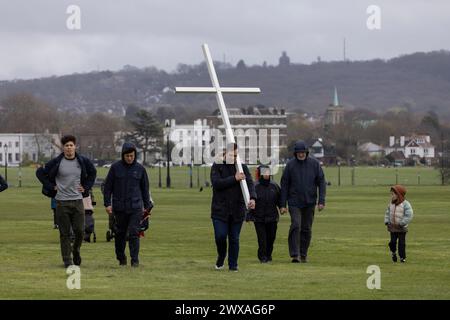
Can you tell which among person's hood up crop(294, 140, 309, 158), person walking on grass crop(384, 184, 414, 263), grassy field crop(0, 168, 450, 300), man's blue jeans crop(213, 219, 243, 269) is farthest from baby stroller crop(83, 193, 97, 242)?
person walking on grass crop(384, 184, 414, 263)

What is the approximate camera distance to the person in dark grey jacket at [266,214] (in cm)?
2428

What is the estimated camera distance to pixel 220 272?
21.6 m

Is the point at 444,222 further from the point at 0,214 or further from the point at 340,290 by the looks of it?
the point at 340,290

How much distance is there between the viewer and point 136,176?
22000mm

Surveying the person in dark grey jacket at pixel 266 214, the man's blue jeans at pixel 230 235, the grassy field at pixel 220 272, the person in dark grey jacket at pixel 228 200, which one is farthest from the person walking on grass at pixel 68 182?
the person in dark grey jacket at pixel 266 214

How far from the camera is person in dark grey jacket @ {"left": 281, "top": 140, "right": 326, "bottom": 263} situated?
77.8 feet

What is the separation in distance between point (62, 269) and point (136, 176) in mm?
1875

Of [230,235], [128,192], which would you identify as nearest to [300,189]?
[230,235]

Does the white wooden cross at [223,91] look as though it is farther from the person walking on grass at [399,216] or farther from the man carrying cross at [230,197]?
the person walking on grass at [399,216]

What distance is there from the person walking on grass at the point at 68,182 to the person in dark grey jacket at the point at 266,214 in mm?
3827

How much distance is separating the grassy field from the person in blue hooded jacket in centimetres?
72

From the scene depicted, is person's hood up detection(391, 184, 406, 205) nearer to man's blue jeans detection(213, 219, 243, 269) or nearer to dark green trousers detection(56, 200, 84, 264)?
man's blue jeans detection(213, 219, 243, 269)

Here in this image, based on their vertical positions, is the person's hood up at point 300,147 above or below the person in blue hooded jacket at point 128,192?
above

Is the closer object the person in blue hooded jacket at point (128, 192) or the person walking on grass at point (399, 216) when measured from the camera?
the person in blue hooded jacket at point (128, 192)
